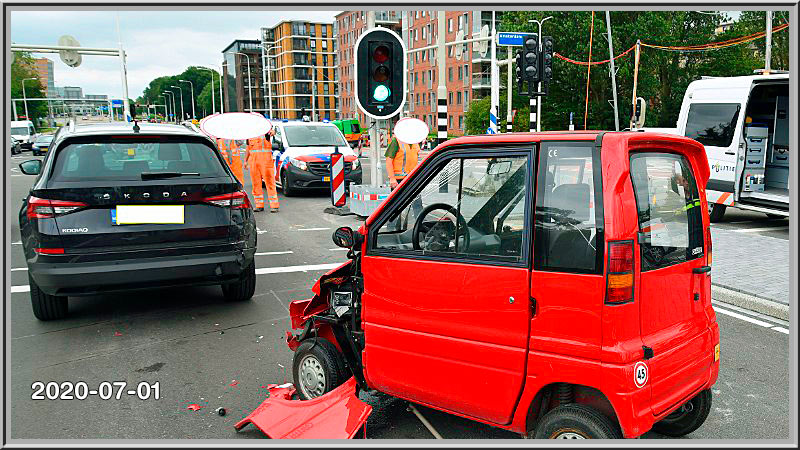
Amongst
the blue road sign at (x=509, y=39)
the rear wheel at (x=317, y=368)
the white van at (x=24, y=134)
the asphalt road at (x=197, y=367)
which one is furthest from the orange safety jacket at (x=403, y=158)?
the white van at (x=24, y=134)

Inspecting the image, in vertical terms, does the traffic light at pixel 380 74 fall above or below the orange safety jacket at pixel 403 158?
above

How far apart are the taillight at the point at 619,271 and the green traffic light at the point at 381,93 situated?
747 centimetres

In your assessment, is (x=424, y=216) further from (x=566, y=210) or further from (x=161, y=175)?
(x=161, y=175)

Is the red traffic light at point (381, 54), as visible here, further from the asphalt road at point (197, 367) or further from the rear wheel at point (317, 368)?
the rear wheel at point (317, 368)

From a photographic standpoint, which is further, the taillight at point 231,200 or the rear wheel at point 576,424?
the taillight at point 231,200

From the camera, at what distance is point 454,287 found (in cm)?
340

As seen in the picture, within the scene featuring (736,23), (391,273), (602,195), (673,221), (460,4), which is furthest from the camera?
(736,23)

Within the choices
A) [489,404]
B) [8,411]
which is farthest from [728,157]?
[8,411]

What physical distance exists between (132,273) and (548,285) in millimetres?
4036

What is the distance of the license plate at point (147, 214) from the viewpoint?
5.64 metres

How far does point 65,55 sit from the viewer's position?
24219mm

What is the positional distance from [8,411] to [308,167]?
13.0 m

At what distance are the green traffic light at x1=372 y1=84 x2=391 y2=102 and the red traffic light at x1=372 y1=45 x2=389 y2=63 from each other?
15.6 inches

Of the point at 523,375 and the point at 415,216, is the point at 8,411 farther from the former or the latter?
the point at 523,375
